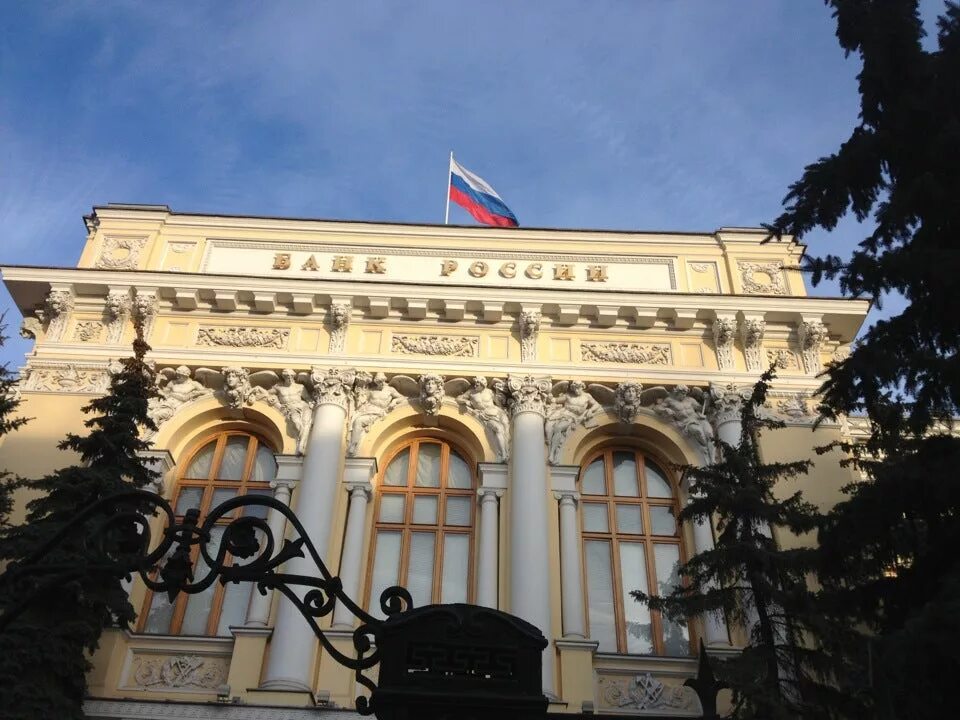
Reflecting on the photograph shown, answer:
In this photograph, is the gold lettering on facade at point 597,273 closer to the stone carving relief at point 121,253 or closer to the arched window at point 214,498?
the arched window at point 214,498

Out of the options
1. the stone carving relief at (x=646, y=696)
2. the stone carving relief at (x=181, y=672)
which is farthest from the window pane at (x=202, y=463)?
the stone carving relief at (x=646, y=696)

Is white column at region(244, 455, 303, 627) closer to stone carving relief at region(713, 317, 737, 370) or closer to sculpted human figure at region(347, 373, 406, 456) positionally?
sculpted human figure at region(347, 373, 406, 456)

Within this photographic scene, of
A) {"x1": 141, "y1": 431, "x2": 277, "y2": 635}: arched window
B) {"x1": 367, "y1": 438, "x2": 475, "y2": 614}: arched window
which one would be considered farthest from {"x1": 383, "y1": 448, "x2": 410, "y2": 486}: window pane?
{"x1": 141, "y1": 431, "x2": 277, "y2": 635}: arched window

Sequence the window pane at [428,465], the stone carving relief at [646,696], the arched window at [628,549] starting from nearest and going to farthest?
1. the stone carving relief at [646,696]
2. the arched window at [628,549]
3. the window pane at [428,465]

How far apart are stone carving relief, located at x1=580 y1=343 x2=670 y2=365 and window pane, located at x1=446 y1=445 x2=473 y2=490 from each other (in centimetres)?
294

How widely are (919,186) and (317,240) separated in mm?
12786

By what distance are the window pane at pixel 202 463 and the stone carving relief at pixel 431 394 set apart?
12.8 ft

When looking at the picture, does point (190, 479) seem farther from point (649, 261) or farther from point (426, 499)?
point (649, 261)

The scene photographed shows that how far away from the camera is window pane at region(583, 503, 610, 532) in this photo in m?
15.7

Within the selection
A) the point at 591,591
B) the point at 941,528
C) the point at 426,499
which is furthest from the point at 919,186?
the point at 426,499

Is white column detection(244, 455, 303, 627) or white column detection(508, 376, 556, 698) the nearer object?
white column detection(508, 376, 556, 698)

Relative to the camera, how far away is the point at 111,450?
13148 mm

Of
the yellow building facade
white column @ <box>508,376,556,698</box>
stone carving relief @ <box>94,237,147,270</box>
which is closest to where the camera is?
white column @ <box>508,376,556,698</box>

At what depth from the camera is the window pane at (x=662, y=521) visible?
15703 millimetres
